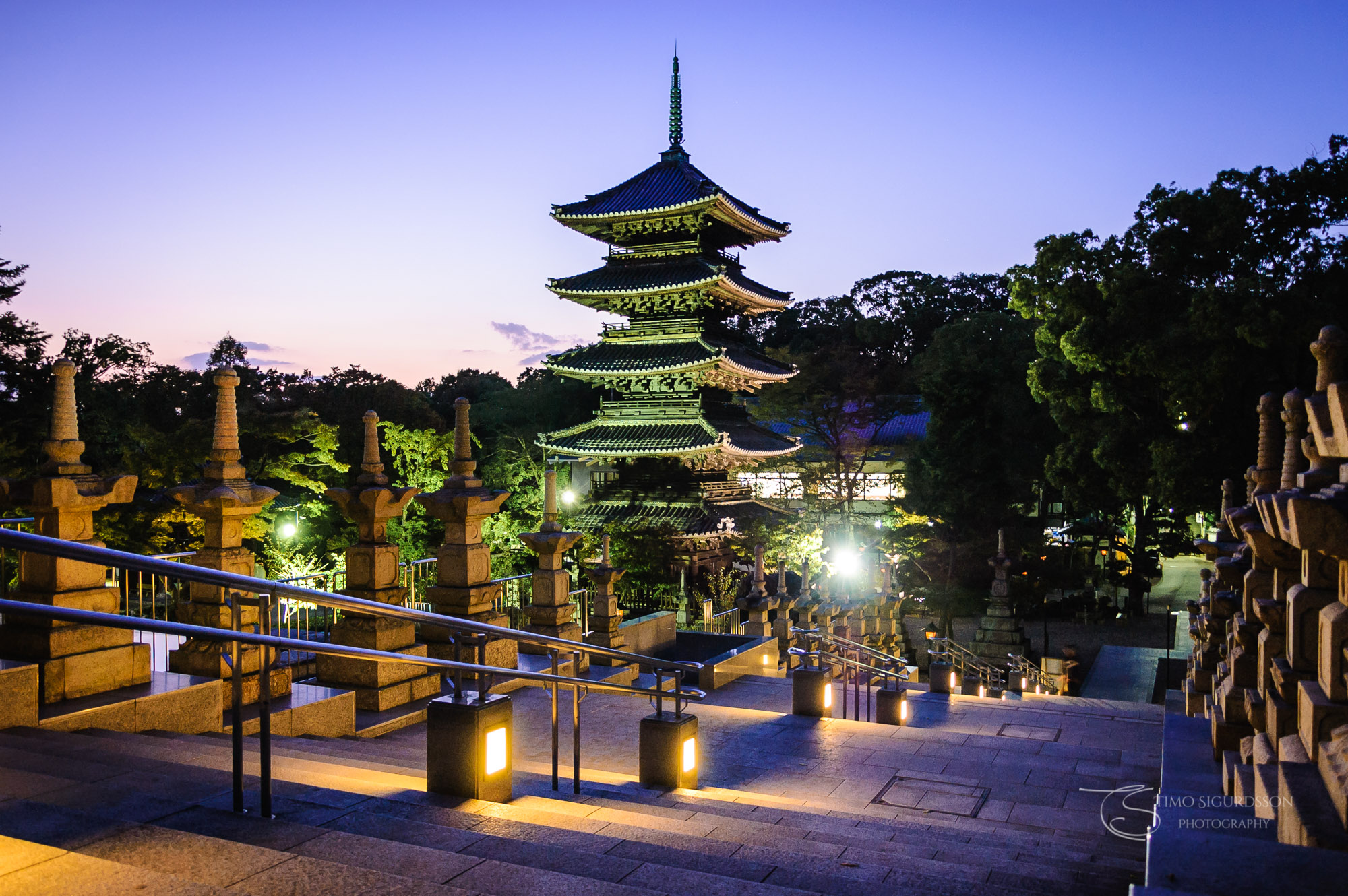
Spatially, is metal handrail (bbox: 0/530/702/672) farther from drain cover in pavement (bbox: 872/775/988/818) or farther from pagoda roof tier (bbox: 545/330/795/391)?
pagoda roof tier (bbox: 545/330/795/391)

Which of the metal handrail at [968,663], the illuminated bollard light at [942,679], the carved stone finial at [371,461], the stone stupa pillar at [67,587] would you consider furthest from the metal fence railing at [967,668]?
the stone stupa pillar at [67,587]

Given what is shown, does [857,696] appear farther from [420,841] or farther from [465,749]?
[420,841]

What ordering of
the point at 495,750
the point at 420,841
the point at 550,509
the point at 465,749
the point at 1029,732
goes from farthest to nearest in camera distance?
the point at 550,509 → the point at 1029,732 → the point at 495,750 → the point at 465,749 → the point at 420,841

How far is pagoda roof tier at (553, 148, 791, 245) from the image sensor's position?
27125mm

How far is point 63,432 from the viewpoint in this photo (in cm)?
638

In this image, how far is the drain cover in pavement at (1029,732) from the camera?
30.2 feet

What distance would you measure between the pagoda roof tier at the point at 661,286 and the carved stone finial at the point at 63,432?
69.6ft

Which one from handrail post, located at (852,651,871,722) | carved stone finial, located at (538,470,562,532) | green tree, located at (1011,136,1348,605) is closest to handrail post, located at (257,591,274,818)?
carved stone finial, located at (538,470,562,532)

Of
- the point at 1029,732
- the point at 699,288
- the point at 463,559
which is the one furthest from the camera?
the point at 699,288

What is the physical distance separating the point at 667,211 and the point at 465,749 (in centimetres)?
2417

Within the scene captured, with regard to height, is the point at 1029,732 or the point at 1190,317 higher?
the point at 1190,317

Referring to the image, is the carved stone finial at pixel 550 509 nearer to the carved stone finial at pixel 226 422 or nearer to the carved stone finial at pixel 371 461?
the carved stone finial at pixel 371 461

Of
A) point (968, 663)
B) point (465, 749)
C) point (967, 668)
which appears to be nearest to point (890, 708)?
point (465, 749)

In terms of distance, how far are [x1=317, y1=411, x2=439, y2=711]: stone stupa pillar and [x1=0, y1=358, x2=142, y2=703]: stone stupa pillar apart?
1.88m
